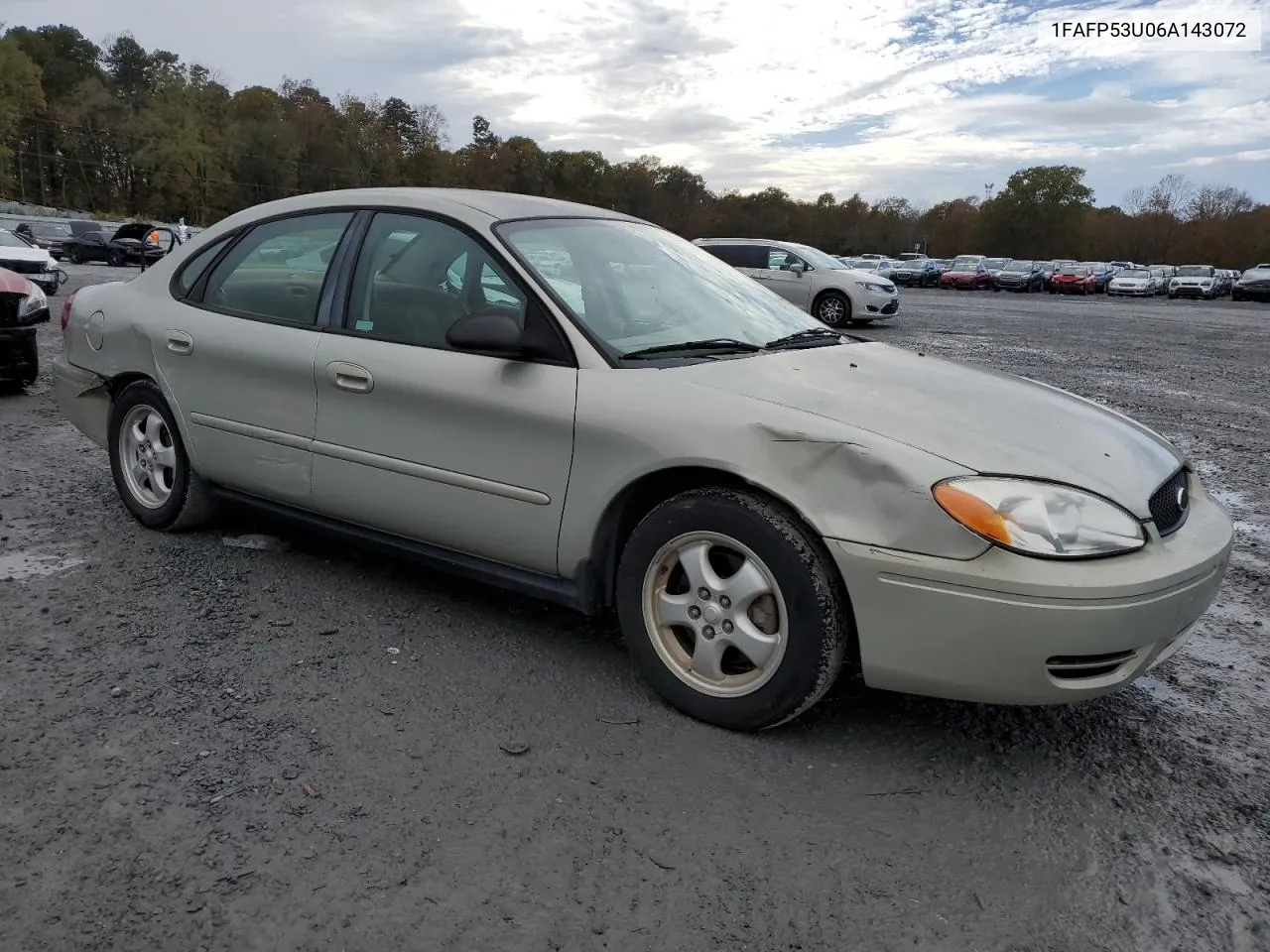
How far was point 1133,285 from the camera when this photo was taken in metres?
44.4

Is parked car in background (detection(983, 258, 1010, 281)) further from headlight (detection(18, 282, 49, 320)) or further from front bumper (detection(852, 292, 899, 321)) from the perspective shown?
headlight (detection(18, 282, 49, 320))

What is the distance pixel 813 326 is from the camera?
12.7ft

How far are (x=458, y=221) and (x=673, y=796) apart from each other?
209 centimetres

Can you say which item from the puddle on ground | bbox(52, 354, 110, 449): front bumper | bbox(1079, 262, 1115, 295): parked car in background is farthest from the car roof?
bbox(1079, 262, 1115, 295): parked car in background

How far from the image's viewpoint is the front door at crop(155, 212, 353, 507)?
12.2 feet

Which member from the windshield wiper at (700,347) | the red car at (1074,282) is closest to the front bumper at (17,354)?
the windshield wiper at (700,347)

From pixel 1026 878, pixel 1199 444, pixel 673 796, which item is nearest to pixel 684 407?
pixel 673 796

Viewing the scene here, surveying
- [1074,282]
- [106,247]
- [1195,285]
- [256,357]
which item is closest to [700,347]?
[256,357]

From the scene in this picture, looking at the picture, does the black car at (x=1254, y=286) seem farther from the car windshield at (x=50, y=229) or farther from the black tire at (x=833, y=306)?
the car windshield at (x=50, y=229)

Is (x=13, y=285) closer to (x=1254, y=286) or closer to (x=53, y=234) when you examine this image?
(x=53, y=234)

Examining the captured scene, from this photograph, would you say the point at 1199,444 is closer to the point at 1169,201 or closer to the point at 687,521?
the point at 687,521

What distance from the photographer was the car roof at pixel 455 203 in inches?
140

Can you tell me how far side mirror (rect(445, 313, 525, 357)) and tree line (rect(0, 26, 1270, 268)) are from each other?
8448 centimetres

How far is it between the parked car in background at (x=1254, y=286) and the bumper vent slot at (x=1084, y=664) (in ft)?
152
